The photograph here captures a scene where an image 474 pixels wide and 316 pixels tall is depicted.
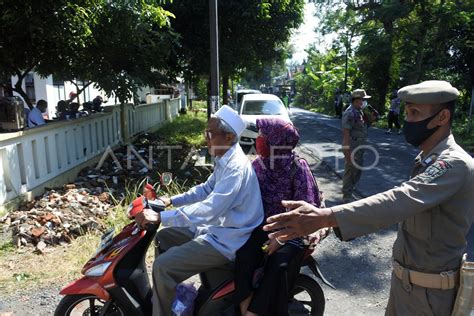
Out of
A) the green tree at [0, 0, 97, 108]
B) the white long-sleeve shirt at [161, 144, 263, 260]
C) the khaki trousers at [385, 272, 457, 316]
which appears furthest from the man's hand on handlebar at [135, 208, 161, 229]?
the green tree at [0, 0, 97, 108]

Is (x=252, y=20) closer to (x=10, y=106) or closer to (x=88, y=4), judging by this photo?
(x=88, y=4)

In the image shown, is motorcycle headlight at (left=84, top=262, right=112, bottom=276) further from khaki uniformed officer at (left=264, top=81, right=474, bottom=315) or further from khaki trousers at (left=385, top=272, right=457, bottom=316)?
Result: khaki trousers at (left=385, top=272, right=457, bottom=316)

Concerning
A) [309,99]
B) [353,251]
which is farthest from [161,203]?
[309,99]

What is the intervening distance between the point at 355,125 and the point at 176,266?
4.53 meters

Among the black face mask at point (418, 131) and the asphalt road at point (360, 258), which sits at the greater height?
the black face mask at point (418, 131)

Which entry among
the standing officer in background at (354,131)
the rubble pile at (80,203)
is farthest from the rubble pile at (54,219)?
the standing officer in background at (354,131)

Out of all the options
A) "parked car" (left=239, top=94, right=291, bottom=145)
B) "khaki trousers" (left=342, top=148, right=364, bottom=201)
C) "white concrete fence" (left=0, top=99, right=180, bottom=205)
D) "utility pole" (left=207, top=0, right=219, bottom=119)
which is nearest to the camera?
"white concrete fence" (left=0, top=99, right=180, bottom=205)

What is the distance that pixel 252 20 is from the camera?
12102 millimetres

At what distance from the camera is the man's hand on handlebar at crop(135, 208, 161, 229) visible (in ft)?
8.57

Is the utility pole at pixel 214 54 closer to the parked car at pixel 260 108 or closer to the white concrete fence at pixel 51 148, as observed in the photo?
the white concrete fence at pixel 51 148

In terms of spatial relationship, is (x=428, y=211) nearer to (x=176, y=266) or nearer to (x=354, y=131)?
(x=176, y=266)

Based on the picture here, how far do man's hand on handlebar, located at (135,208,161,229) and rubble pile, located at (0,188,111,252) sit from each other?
101 inches

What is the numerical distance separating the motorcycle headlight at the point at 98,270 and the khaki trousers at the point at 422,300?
1.81 meters

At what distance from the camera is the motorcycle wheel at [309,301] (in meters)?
3.02
